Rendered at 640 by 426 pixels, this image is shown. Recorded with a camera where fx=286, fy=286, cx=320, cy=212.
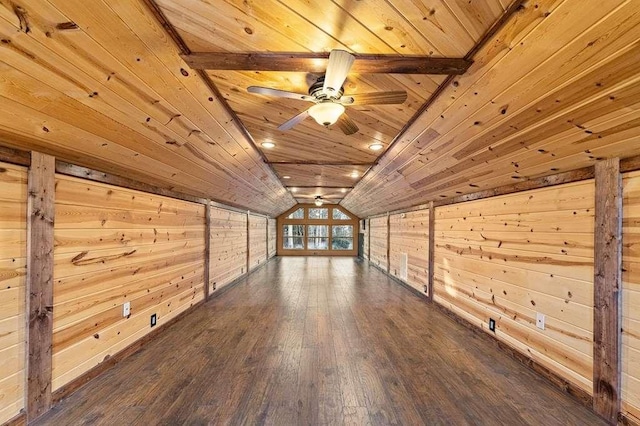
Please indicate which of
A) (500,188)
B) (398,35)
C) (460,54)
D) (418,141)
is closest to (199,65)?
(398,35)

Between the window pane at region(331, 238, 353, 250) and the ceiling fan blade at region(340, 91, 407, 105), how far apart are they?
994cm

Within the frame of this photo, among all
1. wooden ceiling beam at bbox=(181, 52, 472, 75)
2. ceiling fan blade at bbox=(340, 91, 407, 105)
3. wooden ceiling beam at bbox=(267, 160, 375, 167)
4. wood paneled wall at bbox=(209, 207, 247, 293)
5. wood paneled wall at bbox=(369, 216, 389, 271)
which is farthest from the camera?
wood paneled wall at bbox=(369, 216, 389, 271)

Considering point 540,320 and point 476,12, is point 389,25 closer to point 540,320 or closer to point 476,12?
point 476,12

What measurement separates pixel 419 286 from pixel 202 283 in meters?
3.72

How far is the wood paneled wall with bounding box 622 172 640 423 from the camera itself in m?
1.79

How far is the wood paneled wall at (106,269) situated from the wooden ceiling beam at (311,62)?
59.4 inches

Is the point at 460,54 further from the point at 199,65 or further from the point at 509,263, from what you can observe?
the point at 509,263

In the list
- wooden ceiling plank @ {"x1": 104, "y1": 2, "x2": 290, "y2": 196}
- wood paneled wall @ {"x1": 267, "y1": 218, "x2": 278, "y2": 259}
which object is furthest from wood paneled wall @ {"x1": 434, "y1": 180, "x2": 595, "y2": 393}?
wood paneled wall @ {"x1": 267, "y1": 218, "x2": 278, "y2": 259}

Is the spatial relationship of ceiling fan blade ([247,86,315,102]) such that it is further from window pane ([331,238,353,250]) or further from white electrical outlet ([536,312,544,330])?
window pane ([331,238,353,250])

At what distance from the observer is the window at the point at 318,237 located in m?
11.5

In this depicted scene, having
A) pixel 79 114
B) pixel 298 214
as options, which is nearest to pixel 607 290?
pixel 79 114

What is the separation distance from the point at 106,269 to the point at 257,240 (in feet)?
19.1

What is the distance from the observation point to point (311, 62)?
158 cm

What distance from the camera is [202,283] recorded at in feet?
14.8
